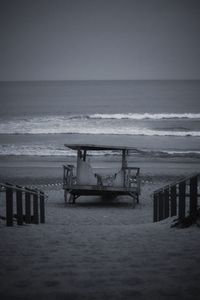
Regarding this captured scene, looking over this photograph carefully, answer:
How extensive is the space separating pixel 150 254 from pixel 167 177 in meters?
20.3

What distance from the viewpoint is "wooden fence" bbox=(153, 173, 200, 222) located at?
9281mm

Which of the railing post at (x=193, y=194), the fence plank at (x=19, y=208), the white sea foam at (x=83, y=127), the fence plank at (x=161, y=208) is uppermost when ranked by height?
the white sea foam at (x=83, y=127)

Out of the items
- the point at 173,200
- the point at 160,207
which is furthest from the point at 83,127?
the point at 173,200

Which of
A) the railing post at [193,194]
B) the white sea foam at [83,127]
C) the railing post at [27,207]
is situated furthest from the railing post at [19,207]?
the white sea foam at [83,127]

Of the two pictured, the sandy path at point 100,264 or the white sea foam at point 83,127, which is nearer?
the sandy path at point 100,264

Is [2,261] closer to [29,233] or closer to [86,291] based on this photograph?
[86,291]

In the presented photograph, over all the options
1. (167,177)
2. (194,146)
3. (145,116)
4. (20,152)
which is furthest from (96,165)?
(145,116)

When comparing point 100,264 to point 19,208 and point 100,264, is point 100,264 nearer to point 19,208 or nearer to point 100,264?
point 100,264

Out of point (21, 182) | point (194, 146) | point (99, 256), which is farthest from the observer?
point (194, 146)

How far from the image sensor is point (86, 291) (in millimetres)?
5266

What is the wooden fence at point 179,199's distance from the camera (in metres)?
9.28

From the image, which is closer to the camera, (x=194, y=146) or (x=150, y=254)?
(x=150, y=254)

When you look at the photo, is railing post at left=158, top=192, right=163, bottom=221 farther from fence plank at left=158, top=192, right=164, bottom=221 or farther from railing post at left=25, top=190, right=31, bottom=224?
railing post at left=25, top=190, right=31, bottom=224

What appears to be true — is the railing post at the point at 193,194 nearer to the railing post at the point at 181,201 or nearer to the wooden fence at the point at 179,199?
the wooden fence at the point at 179,199
